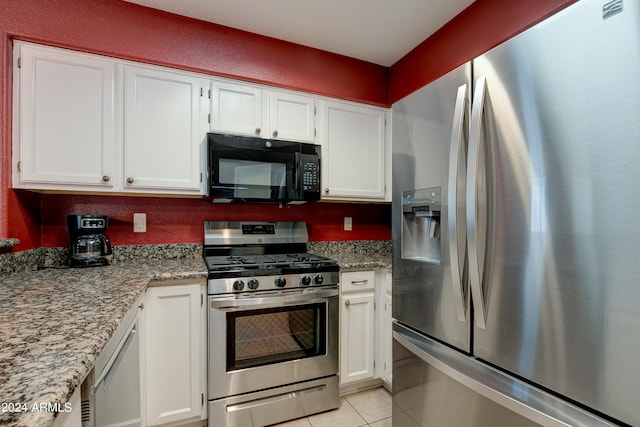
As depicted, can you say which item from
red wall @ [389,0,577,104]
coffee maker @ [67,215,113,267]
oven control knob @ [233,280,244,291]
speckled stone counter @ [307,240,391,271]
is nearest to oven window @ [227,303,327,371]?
oven control knob @ [233,280,244,291]

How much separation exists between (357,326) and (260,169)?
1254 mm

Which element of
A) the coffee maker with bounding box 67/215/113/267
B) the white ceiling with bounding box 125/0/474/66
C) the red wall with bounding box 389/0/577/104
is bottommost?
the coffee maker with bounding box 67/215/113/267

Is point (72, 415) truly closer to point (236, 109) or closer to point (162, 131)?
point (162, 131)

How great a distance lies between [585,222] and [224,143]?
179cm

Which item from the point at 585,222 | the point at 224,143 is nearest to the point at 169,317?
the point at 224,143

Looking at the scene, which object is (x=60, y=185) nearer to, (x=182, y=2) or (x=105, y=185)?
(x=105, y=185)

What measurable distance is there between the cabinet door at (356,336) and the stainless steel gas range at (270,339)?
9cm

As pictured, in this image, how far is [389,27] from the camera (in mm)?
2105

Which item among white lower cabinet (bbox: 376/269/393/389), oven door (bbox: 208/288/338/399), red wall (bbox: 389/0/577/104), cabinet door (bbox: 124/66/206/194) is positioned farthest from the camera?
white lower cabinet (bbox: 376/269/393/389)

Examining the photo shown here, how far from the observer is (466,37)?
6.33 feet

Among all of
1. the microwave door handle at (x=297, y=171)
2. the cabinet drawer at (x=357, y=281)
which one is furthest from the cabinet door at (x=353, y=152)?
the cabinet drawer at (x=357, y=281)

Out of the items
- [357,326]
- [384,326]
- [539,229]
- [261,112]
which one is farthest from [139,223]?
[539,229]

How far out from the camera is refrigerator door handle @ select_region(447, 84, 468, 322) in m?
1.07

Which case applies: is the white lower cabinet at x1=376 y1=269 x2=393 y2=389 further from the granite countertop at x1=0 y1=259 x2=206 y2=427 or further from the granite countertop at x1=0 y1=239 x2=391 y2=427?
the granite countertop at x1=0 y1=259 x2=206 y2=427
